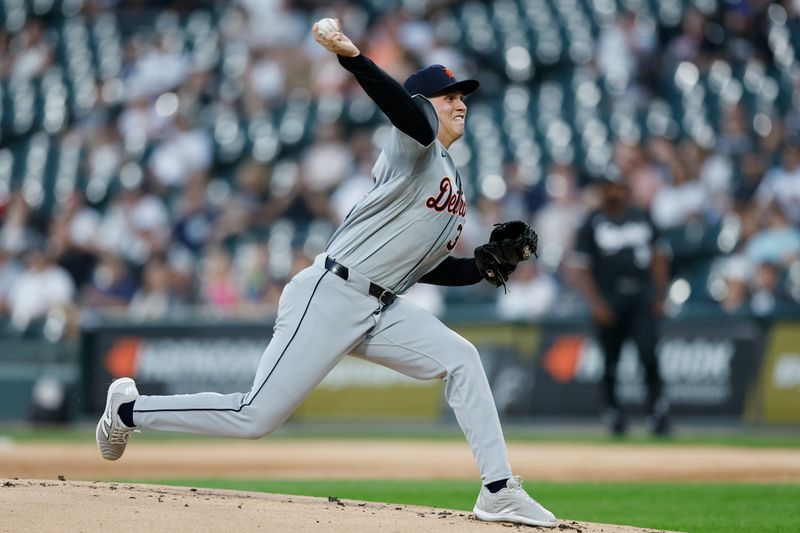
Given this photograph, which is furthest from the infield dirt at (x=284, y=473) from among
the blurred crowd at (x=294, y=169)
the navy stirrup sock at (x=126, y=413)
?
the blurred crowd at (x=294, y=169)

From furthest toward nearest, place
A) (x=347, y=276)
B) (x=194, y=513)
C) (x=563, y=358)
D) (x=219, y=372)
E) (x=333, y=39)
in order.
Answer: (x=219, y=372), (x=563, y=358), (x=347, y=276), (x=194, y=513), (x=333, y=39)

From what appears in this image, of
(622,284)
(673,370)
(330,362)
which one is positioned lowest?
(330,362)

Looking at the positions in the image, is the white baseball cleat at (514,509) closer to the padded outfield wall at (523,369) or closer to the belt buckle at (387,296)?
the belt buckle at (387,296)

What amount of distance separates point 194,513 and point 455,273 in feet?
5.45

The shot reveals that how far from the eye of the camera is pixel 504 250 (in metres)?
5.48

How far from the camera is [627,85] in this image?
15680mm

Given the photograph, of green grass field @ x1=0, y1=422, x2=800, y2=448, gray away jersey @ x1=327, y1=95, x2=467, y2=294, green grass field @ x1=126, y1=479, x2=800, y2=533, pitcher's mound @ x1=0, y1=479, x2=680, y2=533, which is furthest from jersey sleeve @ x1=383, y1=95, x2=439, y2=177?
green grass field @ x1=0, y1=422, x2=800, y2=448

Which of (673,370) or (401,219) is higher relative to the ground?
(673,370)

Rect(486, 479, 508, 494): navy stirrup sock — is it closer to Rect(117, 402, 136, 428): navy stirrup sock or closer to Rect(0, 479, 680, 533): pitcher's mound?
Rect(0, 479, 680, 533): pitcher's mound

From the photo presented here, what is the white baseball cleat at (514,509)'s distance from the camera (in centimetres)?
511

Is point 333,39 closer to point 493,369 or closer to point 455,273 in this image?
point 455,273

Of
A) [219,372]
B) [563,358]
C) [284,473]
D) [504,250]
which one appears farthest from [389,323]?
[219,372]

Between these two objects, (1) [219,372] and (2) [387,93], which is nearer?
(2) [387,93]

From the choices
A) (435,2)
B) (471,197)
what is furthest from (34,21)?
(471,197)
